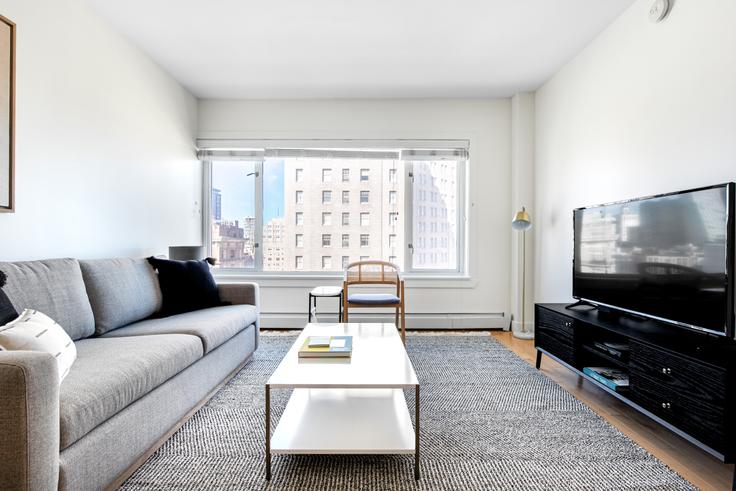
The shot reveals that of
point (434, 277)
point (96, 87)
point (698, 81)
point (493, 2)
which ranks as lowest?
point (434, 277)

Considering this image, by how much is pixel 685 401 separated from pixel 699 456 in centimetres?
32

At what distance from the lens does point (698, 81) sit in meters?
2.02

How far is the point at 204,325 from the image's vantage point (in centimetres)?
225

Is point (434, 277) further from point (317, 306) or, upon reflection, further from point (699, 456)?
point (699, 456)

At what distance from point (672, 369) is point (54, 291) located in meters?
2.98

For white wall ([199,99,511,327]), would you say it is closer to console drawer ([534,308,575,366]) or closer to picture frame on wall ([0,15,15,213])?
console drawer ([534,308,575,366])

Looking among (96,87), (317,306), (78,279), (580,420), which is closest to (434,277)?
(317,306)

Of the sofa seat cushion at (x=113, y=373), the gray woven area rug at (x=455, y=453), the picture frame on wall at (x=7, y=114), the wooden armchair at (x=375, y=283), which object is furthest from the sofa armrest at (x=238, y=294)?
the picture frame on wall at (x=7, y=114)

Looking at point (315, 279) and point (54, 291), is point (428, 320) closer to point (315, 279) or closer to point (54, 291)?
point (315, 279)

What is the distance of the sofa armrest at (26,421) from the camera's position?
1.02m

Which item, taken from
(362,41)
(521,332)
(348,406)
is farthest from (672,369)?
(362,41)

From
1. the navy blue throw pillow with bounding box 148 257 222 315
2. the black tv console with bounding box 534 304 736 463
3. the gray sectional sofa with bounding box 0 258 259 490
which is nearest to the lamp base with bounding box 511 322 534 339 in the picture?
the black tv console with bounding box 534 304 736 463

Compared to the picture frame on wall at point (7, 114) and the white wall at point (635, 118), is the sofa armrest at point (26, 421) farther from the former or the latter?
the white wall at point (635, 118)

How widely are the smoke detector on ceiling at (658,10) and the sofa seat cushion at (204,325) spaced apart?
3.28 metres
